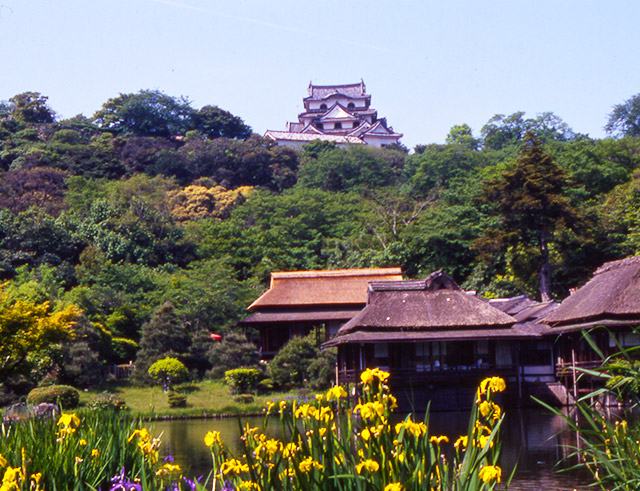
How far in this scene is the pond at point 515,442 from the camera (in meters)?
10.5

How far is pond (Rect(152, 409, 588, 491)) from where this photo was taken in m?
10.5

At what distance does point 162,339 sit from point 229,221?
19175 mm

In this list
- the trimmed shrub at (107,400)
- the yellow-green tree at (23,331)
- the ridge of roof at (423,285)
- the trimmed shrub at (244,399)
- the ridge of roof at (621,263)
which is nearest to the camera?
the yellow-green tree at (23,331)

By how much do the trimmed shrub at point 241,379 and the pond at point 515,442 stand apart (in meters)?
3.80

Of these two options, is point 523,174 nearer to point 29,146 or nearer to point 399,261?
point 399,261

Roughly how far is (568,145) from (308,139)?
108ft

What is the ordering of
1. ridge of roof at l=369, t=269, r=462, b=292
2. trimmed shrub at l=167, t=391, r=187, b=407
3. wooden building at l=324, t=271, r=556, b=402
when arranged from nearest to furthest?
trimmed shrub at l=167, t=391, r=187, b=407 → wooden building at l=324, t=271, r=556, b=402 → ridge of roof at l=369, t=269, r=462, b=292

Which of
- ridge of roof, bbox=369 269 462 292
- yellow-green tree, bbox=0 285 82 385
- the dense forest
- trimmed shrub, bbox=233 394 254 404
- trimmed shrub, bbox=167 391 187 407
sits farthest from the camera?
the dense forest

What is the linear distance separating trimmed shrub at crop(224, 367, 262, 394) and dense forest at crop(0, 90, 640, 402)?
3143mm

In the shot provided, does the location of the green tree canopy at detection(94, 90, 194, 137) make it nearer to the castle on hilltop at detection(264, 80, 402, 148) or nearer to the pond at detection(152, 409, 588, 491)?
the castle on hilltop at detection(264, 80, 402, 148)

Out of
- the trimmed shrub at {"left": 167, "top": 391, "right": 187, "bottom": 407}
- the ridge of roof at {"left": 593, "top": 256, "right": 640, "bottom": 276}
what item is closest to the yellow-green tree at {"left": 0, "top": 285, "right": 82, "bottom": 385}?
the trimmed shrub at {"left": 167, "top": 391, "right": 187, "bottom": 407}

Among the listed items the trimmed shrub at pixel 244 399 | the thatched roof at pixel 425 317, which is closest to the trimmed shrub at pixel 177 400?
the trimmed shrub at pixel 244 399

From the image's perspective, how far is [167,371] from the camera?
28.5 meters

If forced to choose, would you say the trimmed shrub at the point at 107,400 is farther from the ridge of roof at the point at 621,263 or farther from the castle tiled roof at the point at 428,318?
the ridge of roof at the point at 621,263
